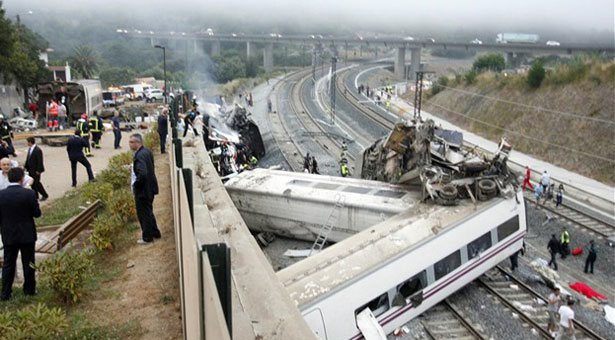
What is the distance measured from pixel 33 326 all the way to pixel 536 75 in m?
43.6

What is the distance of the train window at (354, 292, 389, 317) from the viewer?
461 inches

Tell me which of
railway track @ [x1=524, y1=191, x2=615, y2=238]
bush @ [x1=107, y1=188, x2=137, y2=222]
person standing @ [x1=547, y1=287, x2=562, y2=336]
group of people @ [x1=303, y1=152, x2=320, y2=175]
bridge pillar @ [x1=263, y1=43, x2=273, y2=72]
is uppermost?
bridge pillar @ [x1=263, y1=43, x2=273, y2=72]

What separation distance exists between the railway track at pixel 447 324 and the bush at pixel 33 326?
9141mm

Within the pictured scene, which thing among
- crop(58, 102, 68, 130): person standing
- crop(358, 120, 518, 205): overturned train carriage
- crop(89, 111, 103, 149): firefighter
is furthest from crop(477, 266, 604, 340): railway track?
crop(58, 102, 68, 130): person standing

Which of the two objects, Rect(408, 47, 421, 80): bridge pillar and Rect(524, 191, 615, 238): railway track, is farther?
Rect(408, 47, 421, 80): bridge pillar

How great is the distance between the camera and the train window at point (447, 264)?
13422mm

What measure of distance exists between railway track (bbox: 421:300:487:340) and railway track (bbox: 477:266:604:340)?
158 cm

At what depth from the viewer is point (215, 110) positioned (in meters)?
37.2

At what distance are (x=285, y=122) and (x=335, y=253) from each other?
104 ft

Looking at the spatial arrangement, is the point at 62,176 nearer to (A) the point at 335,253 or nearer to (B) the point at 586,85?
(A) the point at 335,253

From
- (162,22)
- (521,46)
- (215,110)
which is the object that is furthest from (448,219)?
(162,22)

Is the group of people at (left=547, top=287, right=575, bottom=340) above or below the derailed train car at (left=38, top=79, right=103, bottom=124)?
below

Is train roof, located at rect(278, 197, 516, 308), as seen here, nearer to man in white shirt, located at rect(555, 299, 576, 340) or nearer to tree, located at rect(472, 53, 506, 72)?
man in white shirt, located at rect(555, 299, 576, 340)

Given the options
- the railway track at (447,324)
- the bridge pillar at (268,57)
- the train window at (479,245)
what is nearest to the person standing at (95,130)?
the railway track at (447,324)
